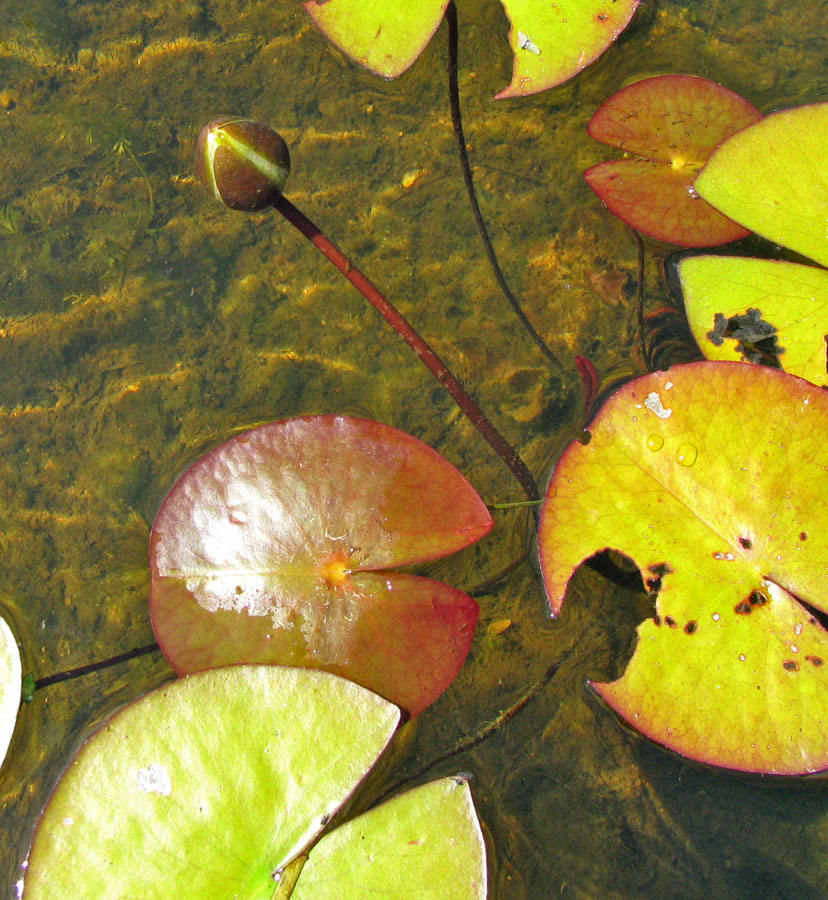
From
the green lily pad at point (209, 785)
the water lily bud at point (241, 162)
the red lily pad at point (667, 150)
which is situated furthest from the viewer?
the red lily pad at point (667, 150)

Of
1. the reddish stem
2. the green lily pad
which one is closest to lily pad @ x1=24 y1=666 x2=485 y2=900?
the green lily pad

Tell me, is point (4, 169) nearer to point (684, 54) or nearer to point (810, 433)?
point (684, 54)

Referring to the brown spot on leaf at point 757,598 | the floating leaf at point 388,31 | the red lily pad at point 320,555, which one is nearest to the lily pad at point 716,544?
the brown spot on leaf at point 757,598

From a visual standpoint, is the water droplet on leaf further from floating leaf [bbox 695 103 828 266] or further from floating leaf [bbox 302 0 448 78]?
floating leaf [bbox 302 0 448 78]

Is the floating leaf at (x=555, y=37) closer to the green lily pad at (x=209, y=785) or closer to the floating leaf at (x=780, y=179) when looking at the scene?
the floating leaf at (x=780, y=179)

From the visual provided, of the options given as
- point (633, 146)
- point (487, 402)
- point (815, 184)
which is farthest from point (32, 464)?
point (815, 184)
